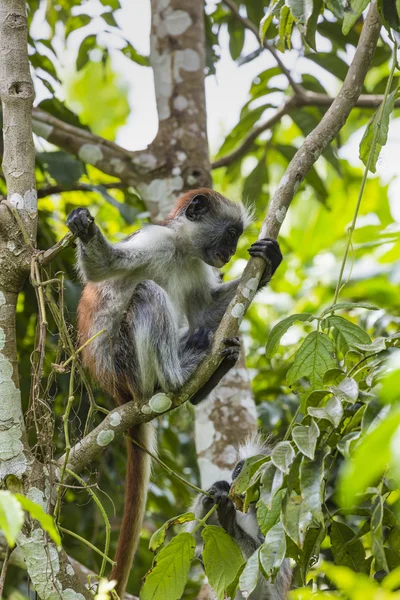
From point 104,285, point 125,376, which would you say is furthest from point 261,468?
point 104,285

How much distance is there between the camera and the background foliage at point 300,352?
77.1 inches

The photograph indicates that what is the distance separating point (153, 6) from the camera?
5.17 m

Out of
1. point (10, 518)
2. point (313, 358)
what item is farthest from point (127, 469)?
point (10, 518)

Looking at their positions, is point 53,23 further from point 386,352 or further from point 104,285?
point 386,352

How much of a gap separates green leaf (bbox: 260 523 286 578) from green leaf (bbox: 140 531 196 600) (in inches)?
17.9

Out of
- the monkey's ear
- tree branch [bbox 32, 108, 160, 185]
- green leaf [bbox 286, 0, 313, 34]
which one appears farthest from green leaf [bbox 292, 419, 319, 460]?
tree branch [bbox 32, 108, 160, 185]

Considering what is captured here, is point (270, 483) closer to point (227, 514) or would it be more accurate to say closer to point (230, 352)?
point (230, 352)

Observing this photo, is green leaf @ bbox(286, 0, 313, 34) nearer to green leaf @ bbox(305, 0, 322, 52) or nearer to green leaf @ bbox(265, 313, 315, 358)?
green leaf @ bbox(305, 0, 322, 52)

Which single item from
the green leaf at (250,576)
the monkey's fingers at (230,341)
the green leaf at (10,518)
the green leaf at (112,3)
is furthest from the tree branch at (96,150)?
the green leaf at (10,518)

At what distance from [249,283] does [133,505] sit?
3.98 ft

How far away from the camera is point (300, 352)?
2.68 metres

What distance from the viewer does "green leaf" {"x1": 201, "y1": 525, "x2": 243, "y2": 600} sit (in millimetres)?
2438

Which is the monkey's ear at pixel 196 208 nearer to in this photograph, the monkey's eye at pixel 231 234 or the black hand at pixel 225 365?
the monkey's eye at pixel 231 234

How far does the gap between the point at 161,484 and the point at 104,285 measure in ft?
6.70
